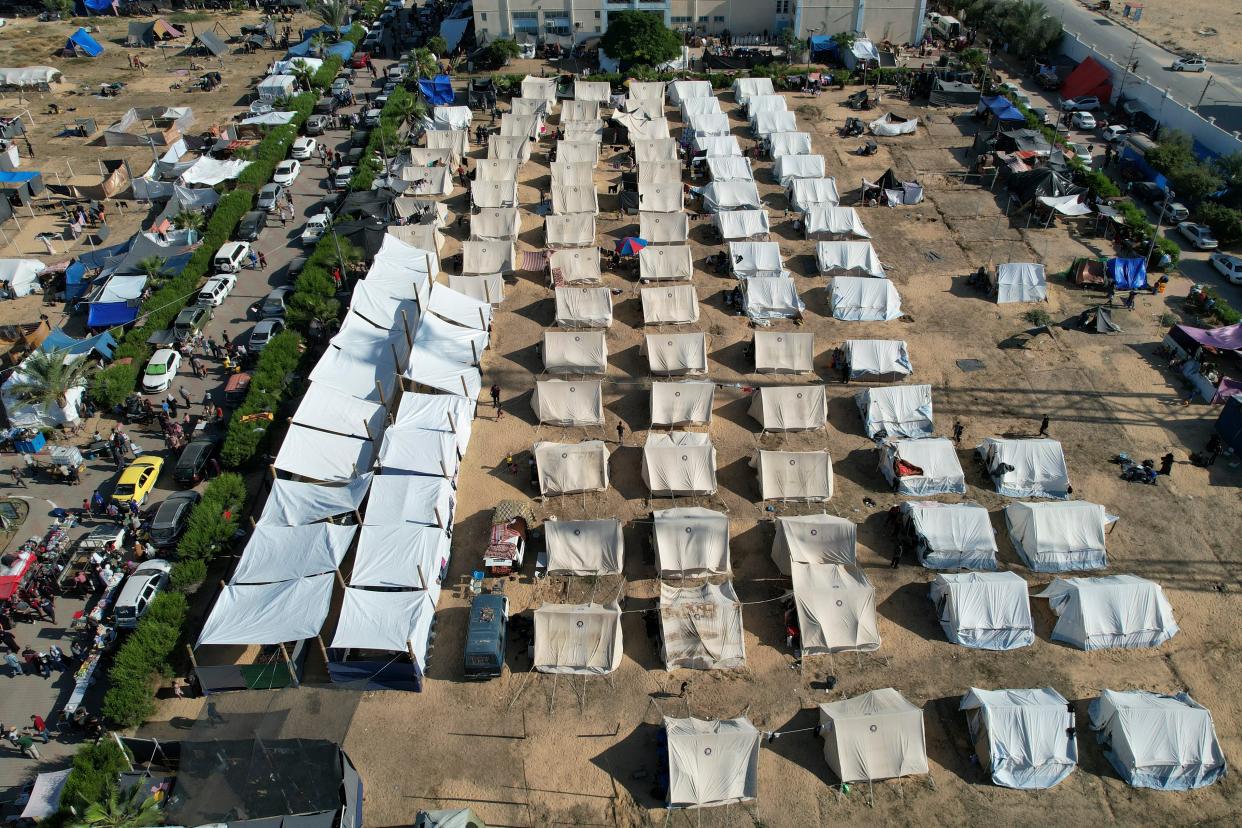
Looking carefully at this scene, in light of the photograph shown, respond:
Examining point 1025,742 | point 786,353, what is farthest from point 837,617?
point 786,353

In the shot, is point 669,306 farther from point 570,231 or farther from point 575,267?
point 570,231

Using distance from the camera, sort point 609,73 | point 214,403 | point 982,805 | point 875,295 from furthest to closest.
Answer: point 609,73, point 875,295, point 214,403, point 982,805

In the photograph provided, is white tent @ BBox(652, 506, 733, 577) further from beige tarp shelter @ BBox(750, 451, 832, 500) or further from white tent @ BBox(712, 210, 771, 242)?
white tent @ BBox(712, 210, 771, 242)

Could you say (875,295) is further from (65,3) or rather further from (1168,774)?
(65,3)

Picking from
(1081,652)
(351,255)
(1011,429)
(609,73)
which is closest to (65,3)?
(609,73)

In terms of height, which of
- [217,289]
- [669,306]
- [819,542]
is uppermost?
[669,306]

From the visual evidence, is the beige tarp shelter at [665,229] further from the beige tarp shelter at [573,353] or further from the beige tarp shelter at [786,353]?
the beige tarp shelter at [786,353]

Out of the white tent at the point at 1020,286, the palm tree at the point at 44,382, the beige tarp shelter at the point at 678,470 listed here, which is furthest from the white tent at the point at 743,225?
the palm tree at the point at 44,382
